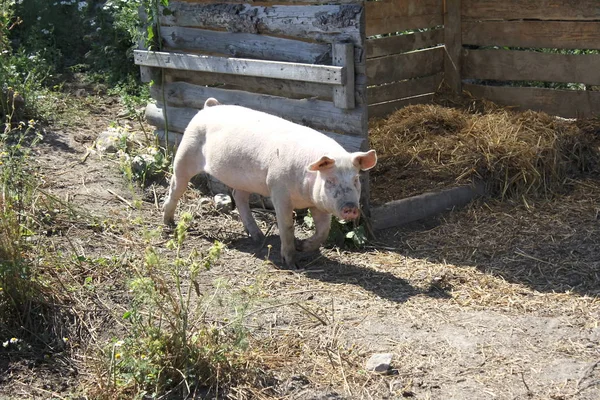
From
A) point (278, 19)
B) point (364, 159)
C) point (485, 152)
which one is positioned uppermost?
point (278, 19)

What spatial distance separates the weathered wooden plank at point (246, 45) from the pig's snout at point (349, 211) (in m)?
1.31

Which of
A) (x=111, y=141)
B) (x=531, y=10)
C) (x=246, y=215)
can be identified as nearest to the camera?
(x=246, y=215)

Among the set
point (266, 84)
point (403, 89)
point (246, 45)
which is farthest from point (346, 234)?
point (403, 89)

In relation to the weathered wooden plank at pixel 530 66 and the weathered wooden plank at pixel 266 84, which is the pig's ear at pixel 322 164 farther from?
the weathered wooden plank at pixel 530 66

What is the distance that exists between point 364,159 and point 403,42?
11.7ft

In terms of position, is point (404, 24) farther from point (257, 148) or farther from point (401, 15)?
point (257, 148)

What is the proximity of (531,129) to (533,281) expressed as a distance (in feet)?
7.62

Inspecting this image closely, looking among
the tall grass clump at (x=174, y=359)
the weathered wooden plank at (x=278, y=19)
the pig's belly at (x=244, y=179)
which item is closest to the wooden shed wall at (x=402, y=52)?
the weathered wooden plank at (x=278, y=19)

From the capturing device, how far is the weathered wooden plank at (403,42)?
28.1 feet

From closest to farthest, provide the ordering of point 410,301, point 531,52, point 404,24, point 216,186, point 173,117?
point 410,301, point 216,186, point 173,117, point 531,52, point 404,24

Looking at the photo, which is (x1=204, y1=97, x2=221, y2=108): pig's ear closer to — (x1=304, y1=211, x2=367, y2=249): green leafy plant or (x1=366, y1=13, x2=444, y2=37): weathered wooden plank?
(x1=304, y1=211, x2=367, y2=249): green leafy plant

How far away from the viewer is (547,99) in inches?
334

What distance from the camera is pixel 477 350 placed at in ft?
14.9

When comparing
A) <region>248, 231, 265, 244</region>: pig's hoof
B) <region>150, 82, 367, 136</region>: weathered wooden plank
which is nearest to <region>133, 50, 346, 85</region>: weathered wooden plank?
<region>150, 82, 367, 136</region>: weathered wooden plank
